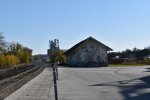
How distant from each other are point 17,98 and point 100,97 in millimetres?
3486

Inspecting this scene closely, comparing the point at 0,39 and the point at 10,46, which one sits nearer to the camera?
the point at 0,39

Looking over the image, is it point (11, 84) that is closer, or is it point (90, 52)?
point (11, 84)

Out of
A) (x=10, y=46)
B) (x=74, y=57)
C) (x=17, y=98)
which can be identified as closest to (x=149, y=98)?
(x=17, y=98)

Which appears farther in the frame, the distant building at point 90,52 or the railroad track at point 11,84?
the distant building at point 90,52

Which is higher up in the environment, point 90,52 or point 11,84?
point 90,52

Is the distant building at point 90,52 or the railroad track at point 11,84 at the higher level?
the distant building at point 90,52

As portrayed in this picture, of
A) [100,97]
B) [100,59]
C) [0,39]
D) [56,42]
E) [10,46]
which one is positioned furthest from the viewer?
[10,46]

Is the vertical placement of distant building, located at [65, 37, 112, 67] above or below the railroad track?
above

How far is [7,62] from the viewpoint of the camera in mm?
131875

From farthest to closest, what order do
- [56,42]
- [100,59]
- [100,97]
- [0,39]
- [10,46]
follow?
[10,46]
[0,39]
[100,59]
[100,97]
[56,42]

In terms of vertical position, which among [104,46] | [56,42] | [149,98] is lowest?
[149,98]

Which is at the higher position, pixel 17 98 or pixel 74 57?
pixel 74 57

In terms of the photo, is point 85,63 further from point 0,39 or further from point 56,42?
point 56,42

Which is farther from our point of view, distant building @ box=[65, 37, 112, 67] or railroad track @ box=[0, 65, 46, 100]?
distant building @ box=[65, 37, 112, 67]
